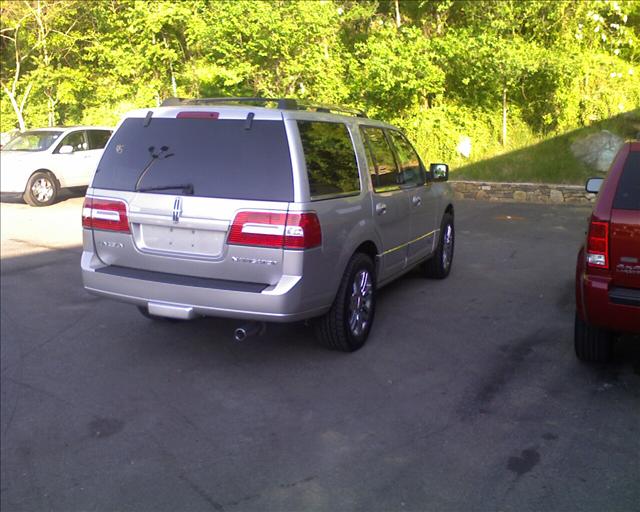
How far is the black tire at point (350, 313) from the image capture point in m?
5.21

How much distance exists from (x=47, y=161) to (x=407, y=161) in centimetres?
1125

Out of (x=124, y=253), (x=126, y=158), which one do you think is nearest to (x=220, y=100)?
(x=126, y=158)

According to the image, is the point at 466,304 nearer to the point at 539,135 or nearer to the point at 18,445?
the point at 18,445

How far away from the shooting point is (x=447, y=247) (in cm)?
809

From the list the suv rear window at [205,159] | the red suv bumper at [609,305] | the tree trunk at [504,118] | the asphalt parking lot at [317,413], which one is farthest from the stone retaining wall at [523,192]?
the suv rear window at [205,159]

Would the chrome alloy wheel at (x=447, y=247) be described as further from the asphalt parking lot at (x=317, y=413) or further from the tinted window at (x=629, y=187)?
the tinted window at (x=629, y=187)

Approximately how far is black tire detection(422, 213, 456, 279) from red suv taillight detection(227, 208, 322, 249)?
3.43m

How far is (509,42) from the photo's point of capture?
1501cm

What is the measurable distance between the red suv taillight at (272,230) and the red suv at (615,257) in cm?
195

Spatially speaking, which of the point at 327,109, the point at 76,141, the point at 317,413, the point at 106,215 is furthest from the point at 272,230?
the point at 76,141

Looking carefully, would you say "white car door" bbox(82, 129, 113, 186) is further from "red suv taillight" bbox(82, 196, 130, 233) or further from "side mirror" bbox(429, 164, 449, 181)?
"red suv taillight" bbox(82, 196, 130, 233)

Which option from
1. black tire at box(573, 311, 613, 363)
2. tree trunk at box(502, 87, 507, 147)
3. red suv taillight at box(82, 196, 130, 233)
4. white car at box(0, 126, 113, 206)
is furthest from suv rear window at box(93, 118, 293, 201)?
→ tree trunk at box(502, 87, 507, 147)

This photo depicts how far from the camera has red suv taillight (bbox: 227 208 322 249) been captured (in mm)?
4570

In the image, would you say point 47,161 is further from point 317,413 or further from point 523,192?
point 317,413
